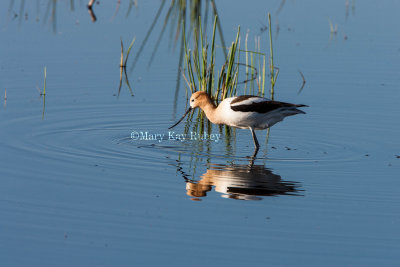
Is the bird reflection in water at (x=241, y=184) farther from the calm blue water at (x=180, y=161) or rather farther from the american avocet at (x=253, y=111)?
the american avocet at (x=253, y=111)

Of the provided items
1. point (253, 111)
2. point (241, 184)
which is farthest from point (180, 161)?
point (253, 111)

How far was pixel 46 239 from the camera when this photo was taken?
6.57 m

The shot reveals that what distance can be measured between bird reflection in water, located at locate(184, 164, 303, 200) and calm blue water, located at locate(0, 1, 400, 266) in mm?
24

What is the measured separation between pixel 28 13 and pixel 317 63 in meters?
7.17

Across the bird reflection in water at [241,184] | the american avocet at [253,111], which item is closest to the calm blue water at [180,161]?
the bird reflection in water at [241,184]

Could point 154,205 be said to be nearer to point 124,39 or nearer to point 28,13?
point 124,39

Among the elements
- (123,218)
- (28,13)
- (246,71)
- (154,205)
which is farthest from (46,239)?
(28,13)

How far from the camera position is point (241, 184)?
27.6 feet

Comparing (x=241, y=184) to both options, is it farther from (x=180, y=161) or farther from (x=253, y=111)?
(x=253, y=111)

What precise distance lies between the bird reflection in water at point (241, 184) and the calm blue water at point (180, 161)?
24 mm

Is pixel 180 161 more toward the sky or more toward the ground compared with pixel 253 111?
more toward the ground

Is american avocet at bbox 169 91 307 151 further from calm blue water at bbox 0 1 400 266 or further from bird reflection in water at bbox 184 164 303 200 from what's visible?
bird reflection in water at bbox 184 164 303 200

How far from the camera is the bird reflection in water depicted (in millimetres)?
8047

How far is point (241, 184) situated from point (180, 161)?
1185mm
